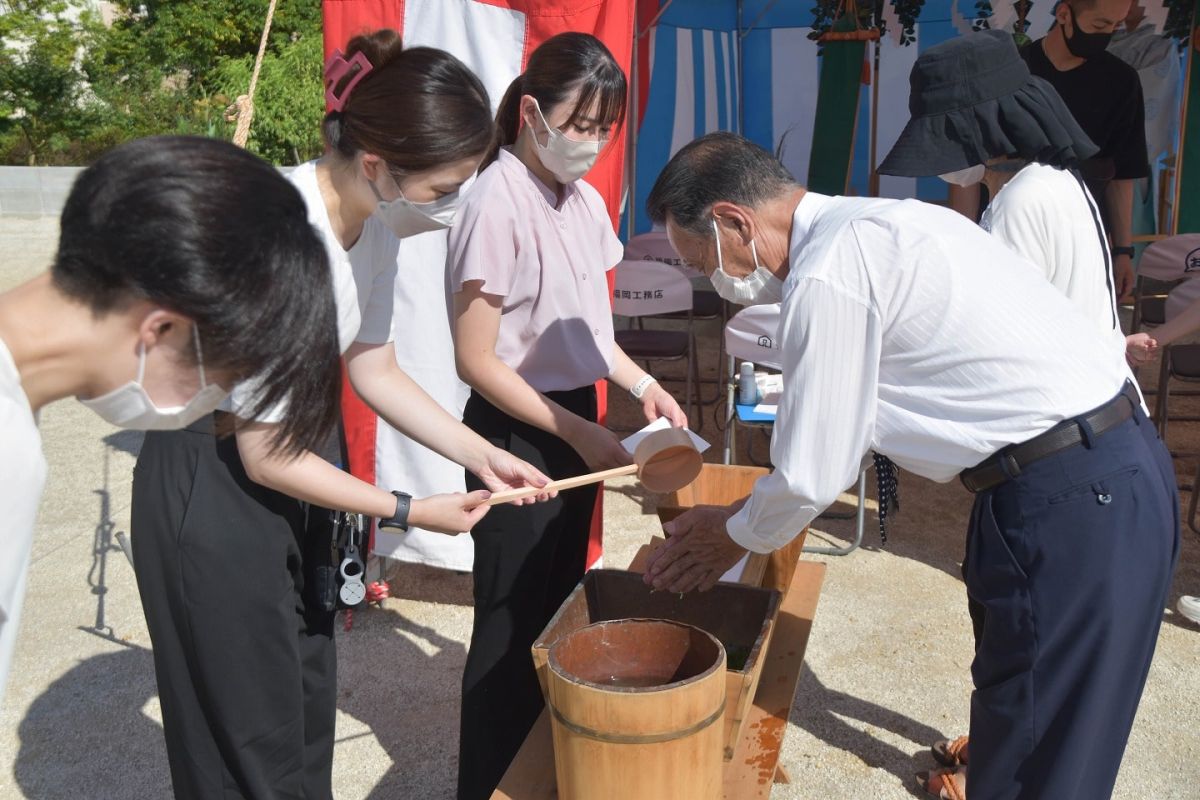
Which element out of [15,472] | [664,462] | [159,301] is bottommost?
[664,462]

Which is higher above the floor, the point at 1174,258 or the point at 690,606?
the point at 1174,258

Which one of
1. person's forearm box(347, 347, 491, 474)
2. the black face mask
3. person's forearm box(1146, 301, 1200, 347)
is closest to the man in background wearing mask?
the black face mask

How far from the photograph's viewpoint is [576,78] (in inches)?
80.5

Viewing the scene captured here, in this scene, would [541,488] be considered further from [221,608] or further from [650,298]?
[650,298]

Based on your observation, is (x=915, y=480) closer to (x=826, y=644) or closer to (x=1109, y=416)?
(x=826, y=644)

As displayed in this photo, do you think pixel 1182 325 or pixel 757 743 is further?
pixel 1182 325

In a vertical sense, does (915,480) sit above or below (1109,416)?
below

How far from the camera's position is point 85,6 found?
2041cm

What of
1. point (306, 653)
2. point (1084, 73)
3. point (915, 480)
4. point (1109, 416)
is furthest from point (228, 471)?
point (915, 480)

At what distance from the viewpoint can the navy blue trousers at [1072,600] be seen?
1571 mm

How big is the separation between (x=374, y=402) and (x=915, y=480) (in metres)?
3.39

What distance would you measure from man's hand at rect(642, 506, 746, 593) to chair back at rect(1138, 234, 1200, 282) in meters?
4.16

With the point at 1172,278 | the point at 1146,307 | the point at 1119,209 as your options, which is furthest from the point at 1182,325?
the point at 1146,307

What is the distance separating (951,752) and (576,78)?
6.15ft
